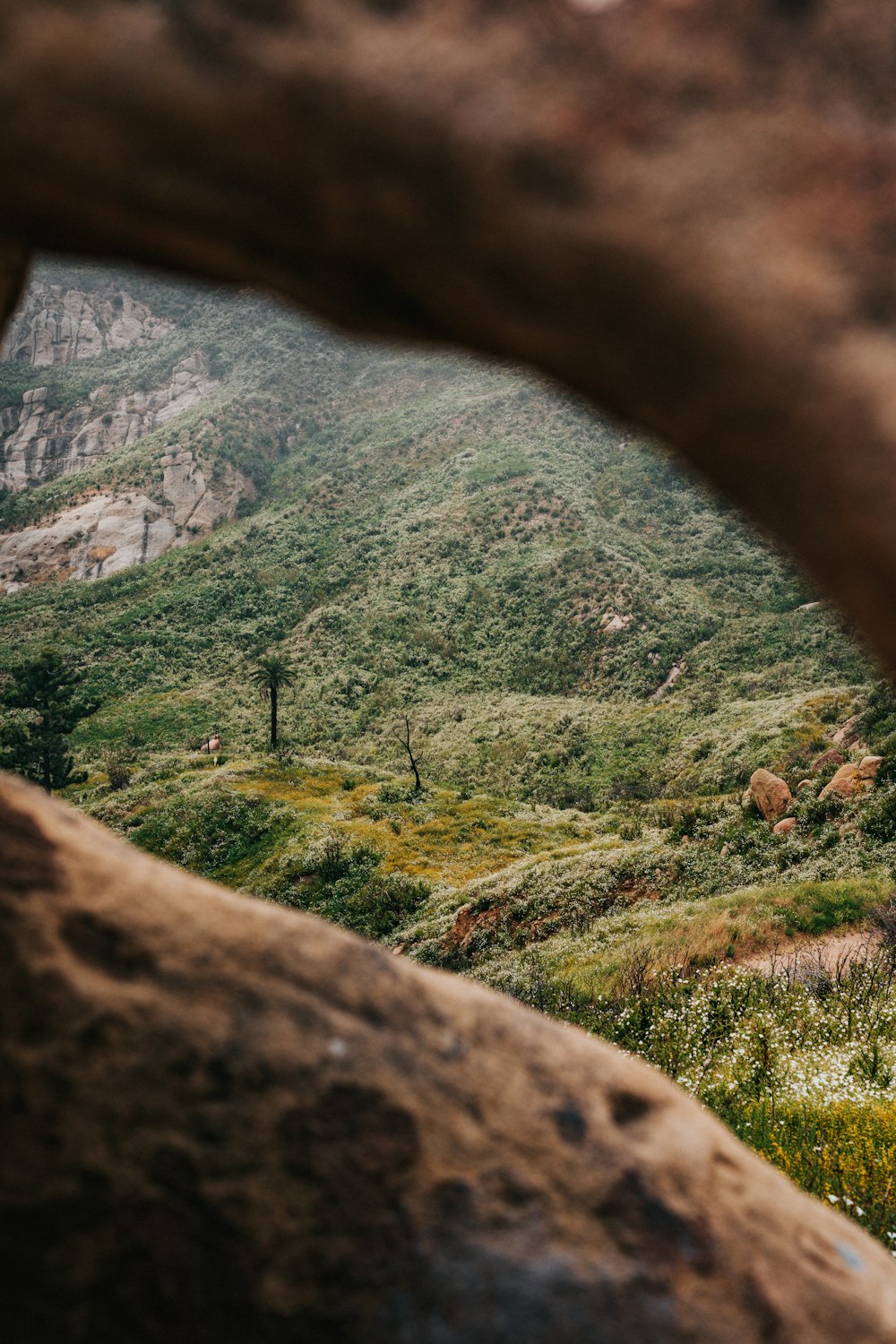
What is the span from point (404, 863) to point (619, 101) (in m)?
27.5

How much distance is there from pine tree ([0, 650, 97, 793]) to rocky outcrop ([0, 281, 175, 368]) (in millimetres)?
111514

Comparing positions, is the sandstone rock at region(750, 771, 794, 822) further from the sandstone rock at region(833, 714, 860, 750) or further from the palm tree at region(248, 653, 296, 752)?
the palm tree at region(248, 653, 296, 752)

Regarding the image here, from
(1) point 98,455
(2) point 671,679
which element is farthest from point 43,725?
(1) point 98,455

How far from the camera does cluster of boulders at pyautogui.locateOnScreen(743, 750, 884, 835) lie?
21.9 m

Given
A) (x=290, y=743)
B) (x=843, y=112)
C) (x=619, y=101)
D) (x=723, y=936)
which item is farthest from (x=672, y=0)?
(x=290, y=743)

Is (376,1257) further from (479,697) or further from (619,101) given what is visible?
(479,697)

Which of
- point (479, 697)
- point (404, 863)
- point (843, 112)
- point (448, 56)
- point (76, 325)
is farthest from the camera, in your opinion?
point (76, 325)

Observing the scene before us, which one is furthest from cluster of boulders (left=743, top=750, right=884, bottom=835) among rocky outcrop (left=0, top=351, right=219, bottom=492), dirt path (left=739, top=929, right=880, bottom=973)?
rocky outcrop (left=0, top=351, right=219, bottom=492)

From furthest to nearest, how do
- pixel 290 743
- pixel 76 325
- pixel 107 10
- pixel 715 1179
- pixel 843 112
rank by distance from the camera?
pixel 76 325 → pixel 290 743 → pixel 715 1179 → pixel 107 10 → pixel 843 112

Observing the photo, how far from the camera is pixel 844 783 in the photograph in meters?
22.4

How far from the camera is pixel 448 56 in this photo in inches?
60.4

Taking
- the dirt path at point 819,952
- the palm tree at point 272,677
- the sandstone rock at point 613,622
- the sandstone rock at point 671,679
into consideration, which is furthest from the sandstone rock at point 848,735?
the palm tree at point 272,677

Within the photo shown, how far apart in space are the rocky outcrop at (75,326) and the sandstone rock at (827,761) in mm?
131528

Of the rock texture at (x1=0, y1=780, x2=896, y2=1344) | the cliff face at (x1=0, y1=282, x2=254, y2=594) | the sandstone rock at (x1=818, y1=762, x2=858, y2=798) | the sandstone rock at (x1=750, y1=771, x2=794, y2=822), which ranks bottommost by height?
the sandstone rock at (x1=750, y1=771, x2=794, y2=822)
